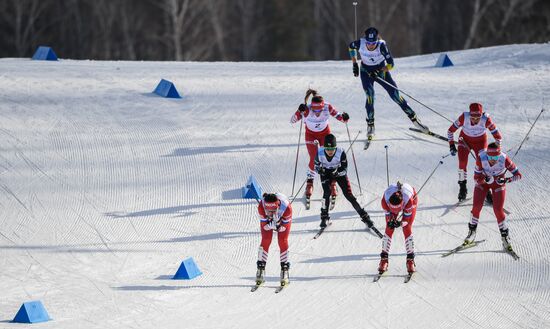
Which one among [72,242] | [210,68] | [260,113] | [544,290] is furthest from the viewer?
[210,68]

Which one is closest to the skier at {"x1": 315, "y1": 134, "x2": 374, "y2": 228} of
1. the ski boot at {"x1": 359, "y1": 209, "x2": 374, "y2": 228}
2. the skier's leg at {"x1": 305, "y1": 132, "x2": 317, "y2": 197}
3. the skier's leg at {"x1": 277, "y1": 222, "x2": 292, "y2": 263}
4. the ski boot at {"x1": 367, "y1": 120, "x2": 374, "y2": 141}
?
the ski boot at {"x1": 359, "y1": 209, "x2": 374, "y2": 228}

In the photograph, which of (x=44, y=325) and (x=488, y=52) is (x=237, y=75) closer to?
(x=488, y=52)

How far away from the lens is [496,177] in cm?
1364

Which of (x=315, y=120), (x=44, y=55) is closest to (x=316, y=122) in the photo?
(x=315, y=120)

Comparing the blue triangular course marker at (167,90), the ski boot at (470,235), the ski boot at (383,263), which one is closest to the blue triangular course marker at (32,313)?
the ski boot at (383,263)

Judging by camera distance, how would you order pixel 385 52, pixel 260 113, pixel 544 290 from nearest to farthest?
1. pixel 544 290
2. pixel 385 52
3. pixel 260 113

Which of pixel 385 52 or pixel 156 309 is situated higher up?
pixel 385 52

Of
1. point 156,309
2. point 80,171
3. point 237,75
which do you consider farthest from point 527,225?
point 237,75

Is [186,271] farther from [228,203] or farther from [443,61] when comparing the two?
[443,61]

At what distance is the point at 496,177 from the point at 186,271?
13.2 feet

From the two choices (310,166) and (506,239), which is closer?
(506,239)

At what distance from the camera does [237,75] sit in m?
21.7

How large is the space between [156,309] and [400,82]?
9.77 meters

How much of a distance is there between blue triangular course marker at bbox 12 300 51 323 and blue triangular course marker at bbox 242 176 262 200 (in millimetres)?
4402
